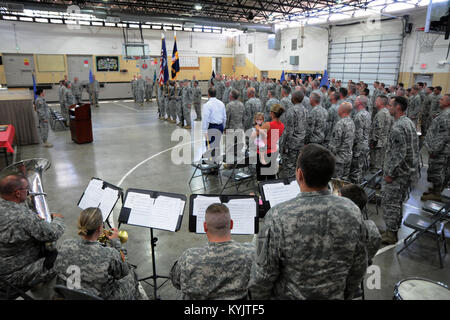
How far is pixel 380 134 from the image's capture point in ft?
22.3

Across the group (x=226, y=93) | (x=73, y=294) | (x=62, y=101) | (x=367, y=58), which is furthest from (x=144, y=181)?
(x=367, y=58)

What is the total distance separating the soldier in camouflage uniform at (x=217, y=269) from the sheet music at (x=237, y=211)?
0.93 m

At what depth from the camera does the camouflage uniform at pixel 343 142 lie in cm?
538

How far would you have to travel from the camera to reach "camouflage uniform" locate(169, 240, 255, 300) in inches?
79.6

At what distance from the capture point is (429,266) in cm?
398

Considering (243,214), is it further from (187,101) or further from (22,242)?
(187,101)

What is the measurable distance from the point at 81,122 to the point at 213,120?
17.5ft

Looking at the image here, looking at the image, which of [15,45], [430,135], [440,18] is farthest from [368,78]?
[15,45]

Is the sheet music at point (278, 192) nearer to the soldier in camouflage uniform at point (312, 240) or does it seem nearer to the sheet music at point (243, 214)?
the sheet music at point (243, 214)

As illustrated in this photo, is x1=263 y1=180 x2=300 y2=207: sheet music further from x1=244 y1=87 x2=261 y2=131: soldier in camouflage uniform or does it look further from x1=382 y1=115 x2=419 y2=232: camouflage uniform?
x1=244 y1=87 x2=261 y2=131: soldier in camouflage uniform

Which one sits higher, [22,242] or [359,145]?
[359,145]

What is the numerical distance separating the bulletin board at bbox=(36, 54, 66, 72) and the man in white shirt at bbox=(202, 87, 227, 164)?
717 inches

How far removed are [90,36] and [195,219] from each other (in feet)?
76.2
